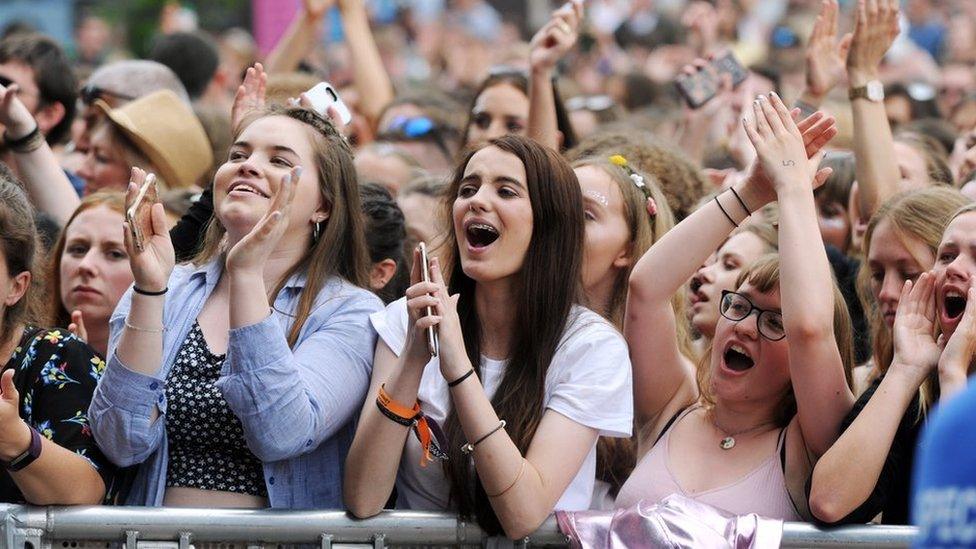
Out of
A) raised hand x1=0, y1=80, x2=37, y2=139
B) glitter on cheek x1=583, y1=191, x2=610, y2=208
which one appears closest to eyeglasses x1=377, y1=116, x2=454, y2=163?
raised hand x1=0, y1=80, x2=37, y2=139

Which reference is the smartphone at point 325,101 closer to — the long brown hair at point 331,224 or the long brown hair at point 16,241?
the long brown hair at point 331,224

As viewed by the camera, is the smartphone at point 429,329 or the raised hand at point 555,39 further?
the raised hand at point 555,39

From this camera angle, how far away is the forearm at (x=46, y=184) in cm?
535

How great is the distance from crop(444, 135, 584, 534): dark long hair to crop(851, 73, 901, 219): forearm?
64.2 inches

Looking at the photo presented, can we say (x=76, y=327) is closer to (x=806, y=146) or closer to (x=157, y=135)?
(x=157, y=135)

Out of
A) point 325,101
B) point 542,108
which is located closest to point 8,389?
point 325,101

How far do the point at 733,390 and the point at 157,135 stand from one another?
2.94m

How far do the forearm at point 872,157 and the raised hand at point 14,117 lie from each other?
2780 millimetres

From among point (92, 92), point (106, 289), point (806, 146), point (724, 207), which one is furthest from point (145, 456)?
point (92, 92)

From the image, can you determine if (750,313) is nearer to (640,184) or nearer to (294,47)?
(640,184)

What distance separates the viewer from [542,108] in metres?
5.85

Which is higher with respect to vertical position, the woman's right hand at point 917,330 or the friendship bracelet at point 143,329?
the woman's right hand at point 917,330

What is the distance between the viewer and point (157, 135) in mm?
6008

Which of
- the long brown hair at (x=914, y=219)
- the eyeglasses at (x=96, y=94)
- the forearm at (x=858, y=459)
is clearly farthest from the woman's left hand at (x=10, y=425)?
the eyeglasses at (x=96, y=94)
